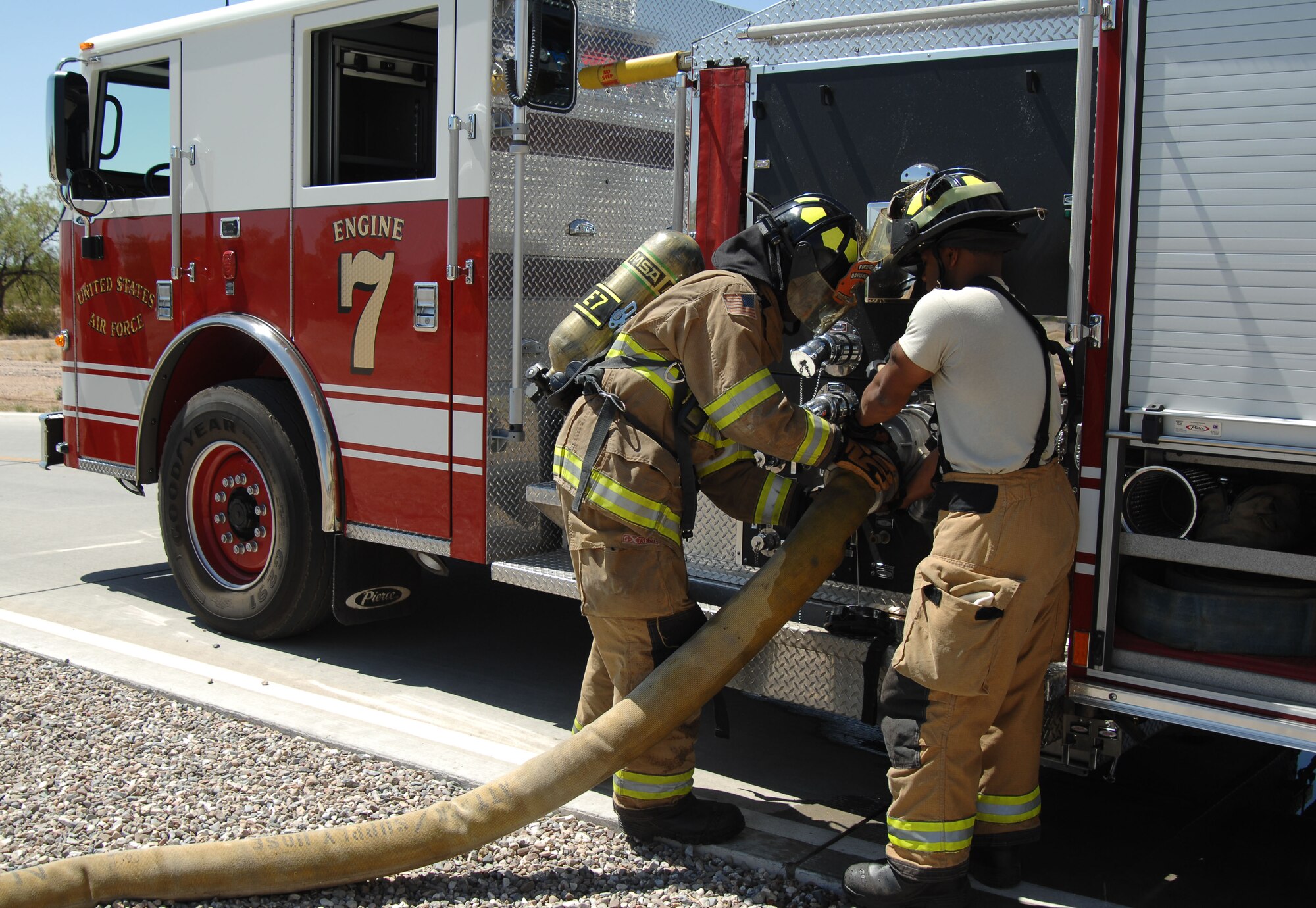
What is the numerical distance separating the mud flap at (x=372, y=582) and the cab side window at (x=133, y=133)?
2.07 metres

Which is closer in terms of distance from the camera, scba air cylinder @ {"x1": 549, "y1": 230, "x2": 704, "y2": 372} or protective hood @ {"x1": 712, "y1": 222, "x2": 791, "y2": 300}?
protective hood @ {"x1": 712, "y1": 222, "x2": 791, "y2": 300}

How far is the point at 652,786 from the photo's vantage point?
346 centimetres

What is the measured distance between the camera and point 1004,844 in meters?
3.25

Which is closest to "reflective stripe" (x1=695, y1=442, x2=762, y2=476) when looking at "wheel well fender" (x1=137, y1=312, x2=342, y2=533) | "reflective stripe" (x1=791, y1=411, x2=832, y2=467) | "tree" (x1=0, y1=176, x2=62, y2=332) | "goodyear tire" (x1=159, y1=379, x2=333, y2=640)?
"reflective stripe" (x1=791, y1=411, x2=832, y2=467)

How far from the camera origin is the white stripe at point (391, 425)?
181 inches

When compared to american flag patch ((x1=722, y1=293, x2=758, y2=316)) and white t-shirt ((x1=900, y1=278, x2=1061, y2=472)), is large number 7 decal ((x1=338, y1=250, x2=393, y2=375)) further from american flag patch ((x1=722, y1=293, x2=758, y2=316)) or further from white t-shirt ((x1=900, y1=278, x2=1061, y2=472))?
white t-shirt ((x1=900, y1=278, x2=1061, y2=472))

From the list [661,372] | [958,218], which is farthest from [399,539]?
[958,218]

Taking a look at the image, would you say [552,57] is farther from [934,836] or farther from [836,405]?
[934,836]

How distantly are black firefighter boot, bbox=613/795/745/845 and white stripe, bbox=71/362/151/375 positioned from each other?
3543 millimetres

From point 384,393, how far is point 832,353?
1987 millimetres

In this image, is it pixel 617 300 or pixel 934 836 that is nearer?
pixel 934 836

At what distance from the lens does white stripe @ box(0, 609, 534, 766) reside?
4.26 m

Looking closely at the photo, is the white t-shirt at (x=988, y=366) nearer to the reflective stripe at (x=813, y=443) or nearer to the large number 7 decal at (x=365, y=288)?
the reflective stripe at (x=813, y=443)

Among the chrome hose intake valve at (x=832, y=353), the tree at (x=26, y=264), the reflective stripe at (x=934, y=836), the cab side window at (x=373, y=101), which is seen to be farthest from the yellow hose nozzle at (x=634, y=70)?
the tree at (x=26, y=264)
